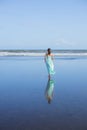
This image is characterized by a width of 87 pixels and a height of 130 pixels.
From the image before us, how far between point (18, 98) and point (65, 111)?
2.10 meters

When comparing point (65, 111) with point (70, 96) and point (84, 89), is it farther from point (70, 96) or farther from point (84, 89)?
point (84, 89)

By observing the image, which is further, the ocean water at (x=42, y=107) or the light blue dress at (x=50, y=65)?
the light blue dress at (x=50, y=65)

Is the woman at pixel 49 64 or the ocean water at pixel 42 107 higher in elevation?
the woman at pixel 49 64

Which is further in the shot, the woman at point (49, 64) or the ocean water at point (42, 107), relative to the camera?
the woman at point (49, 64)

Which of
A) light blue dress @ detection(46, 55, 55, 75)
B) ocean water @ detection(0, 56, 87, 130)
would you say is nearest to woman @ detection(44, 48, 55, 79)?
light blue dress @ detection(46, 55, 55, 75)

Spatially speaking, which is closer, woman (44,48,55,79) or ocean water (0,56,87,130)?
ocean water (0,56,87,130)

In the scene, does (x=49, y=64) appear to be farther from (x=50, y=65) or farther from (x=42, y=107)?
(x=42, y=107)

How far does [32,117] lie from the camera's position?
712 centimetres

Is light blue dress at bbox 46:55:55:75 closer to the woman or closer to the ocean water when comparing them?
the woman

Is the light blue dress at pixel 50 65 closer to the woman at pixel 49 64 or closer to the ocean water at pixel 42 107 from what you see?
the woman at pixel 49 64

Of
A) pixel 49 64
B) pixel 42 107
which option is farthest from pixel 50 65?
pixel 42 107

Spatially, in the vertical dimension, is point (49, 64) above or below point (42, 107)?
above

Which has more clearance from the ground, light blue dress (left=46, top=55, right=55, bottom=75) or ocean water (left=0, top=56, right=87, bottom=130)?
light blue dress (left=46, top=55, right=55, bottom=75)

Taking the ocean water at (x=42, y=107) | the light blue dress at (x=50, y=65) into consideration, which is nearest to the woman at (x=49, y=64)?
the light blue dress at (x=50, y=65)
